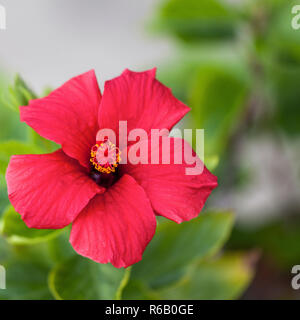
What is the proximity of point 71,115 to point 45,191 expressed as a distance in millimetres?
79

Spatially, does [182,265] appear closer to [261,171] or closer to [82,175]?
[82,175]

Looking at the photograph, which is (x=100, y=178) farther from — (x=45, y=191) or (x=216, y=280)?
(x=216, y=280)

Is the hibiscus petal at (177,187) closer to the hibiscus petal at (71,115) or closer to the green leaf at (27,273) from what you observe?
the hibiscus petal at (71,115)

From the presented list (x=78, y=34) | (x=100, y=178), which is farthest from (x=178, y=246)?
(x=78, y=34)

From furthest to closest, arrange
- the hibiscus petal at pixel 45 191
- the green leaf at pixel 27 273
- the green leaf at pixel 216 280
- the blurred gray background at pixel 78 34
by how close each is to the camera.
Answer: the blurred gray background at pixel 78 34 < the green leaf at pixel 216 280 < the green leaf at pixel 27 273 < the hibiscus petal at pixel 45 191

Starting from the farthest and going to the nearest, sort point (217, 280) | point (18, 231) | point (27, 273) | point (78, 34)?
point (78, 34), point (217, 280), point (27, 273), point (18, 231)

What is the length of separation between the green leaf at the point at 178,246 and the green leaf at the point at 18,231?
0.20m

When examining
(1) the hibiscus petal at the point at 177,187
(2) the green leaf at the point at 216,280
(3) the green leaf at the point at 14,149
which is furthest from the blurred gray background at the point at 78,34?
(1) the hibiscus petal at the point at 177,187

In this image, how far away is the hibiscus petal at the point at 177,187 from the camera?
16.2 inches

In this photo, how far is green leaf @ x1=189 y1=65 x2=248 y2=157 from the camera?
0.86m

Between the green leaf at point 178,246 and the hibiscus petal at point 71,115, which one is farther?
the green leaf at point 178,246

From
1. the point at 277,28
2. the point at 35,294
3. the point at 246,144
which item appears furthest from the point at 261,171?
the point at 35,294

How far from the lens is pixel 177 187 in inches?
16.4

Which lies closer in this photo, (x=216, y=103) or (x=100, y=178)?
(x=100, y=178)
